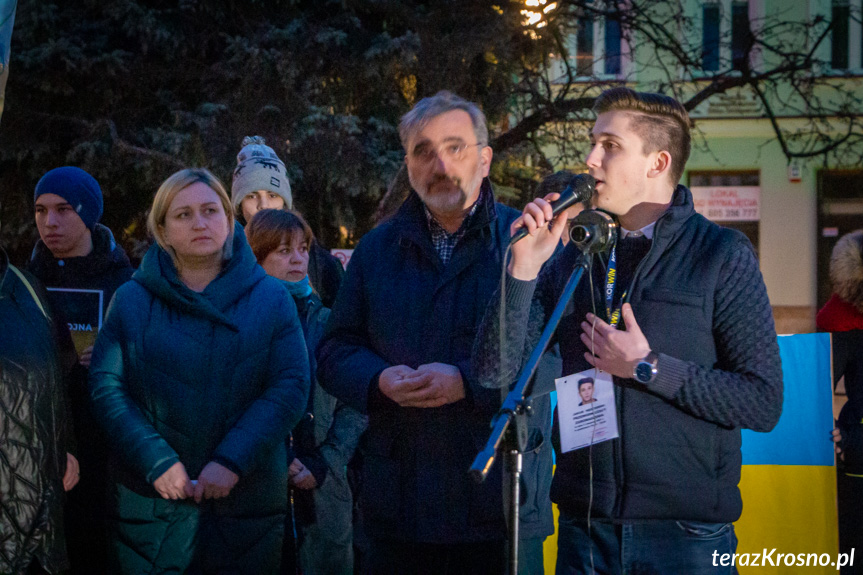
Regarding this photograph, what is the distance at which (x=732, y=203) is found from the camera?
19469 mm

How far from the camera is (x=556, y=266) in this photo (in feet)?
9.57

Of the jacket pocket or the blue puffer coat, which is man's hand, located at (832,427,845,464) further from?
the blue puffer coat

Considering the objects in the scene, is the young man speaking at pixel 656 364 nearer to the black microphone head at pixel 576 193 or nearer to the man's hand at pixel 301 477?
the black microphone head at pixel 576 193

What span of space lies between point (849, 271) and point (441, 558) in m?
3.54

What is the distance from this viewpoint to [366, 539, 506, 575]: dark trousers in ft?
9.60

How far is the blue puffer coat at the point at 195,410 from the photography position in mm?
3318

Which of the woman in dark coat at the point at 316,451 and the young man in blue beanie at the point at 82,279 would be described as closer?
the young man in blue beanie at the point at 82,279

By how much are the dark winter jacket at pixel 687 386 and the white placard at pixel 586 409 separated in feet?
0.18

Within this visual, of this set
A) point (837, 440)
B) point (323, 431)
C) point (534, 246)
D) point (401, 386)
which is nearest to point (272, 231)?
point (323, 431)

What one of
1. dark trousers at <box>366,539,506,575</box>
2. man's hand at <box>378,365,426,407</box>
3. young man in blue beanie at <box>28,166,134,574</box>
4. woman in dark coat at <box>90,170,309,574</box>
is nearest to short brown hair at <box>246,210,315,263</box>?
young man in blue beanie at <box>28,166,134,574</box>

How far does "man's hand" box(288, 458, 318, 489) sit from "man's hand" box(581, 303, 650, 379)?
Answer: 6.89ft

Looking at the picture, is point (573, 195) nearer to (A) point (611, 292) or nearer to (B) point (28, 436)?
(A) point (611, 292)

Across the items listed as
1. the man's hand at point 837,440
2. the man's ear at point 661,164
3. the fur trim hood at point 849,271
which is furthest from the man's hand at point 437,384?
the fur trim hood at point 849,271

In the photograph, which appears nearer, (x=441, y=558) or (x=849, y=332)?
(x=441, y=558)
